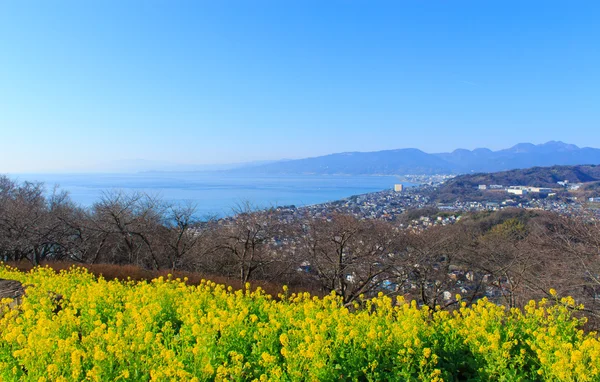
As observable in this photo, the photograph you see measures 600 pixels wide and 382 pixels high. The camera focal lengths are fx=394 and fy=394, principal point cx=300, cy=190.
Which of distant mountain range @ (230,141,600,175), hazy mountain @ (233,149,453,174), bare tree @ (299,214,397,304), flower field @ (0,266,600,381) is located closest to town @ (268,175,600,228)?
bare tree @ (299,214,397,304)

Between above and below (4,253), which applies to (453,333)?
above

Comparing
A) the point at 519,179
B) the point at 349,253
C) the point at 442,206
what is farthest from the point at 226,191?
the point at 349,253

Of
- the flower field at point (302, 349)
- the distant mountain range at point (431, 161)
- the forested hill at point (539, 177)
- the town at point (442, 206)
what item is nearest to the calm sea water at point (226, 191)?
the town at point (442, 206)

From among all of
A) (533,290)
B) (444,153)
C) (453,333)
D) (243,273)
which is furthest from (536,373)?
(444,153)

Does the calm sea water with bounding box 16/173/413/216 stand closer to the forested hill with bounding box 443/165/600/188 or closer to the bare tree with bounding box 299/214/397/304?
the bare tree with bounding box 299/214/397/304

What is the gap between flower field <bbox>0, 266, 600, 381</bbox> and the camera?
3.12 m

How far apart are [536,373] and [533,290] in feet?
22.9

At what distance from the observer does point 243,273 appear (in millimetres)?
13578

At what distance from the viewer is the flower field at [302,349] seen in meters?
3.12

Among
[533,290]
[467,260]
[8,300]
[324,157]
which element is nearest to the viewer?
[8,300]

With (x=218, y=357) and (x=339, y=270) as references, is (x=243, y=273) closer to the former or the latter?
(x=339, y=270)

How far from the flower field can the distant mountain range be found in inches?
3935

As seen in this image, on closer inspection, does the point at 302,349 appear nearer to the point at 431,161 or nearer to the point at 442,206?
the point at 442,206

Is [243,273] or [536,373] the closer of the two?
[536,373]
